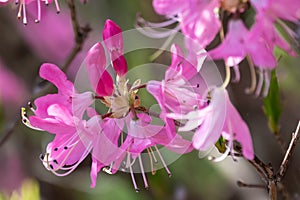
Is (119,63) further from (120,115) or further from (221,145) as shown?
(221,145)

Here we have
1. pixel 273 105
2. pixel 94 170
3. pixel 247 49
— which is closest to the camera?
pixel 247 49

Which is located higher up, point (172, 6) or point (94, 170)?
point (172, 6)

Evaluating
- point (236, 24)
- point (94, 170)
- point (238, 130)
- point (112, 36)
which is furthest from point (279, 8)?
point (94, 170)

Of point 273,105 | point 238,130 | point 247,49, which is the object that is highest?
point 247,49

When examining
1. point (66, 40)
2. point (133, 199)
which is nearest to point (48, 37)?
point (66, 40)

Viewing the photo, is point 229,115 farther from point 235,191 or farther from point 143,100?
point 235,191

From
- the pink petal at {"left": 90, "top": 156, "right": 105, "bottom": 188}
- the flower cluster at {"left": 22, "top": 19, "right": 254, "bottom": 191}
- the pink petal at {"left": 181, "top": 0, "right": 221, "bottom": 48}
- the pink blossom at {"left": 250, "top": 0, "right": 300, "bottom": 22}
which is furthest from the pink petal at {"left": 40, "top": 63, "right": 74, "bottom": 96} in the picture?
the pink blossom at {"left": 250, "top": 0, "right": 300, "bottom": 22}

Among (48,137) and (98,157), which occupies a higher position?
(98,157)
